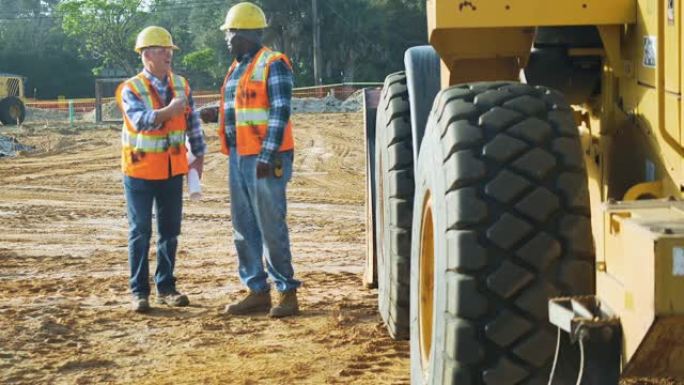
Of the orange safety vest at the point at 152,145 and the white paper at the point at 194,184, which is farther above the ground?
the orange safety vest at the point at 152,145

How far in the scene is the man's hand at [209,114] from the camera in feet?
26.6

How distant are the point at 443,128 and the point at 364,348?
2.76m

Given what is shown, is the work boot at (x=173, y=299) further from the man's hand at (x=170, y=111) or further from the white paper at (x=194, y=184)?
the man's hand at (x=170, y=111)

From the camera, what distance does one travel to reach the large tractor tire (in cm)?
366

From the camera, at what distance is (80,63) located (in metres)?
82.6

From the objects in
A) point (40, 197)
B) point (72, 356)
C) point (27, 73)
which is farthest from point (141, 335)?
point (27, 73)

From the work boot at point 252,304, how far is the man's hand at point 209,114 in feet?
4.03

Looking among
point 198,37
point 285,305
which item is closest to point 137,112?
point 285,305

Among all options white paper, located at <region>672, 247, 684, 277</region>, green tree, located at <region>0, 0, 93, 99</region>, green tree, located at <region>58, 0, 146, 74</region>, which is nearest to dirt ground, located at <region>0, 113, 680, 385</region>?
white paper, located at <region>672, 247, 684, 277</region>

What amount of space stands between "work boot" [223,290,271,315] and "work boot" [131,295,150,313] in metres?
0.55

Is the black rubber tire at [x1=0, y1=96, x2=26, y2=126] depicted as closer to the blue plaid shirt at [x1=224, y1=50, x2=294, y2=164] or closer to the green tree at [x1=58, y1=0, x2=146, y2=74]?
the blue plaid shirt at [x1=224, y1=50, x2=294, y2=164]

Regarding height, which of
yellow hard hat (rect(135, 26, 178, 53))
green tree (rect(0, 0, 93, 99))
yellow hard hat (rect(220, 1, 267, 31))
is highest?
green tree (rect(0, 0, 93, 99))

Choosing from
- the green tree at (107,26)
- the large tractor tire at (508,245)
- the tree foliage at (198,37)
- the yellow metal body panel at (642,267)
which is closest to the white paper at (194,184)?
the large tractor tire at (508,245)

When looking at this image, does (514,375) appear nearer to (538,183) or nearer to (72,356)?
(538,183)
